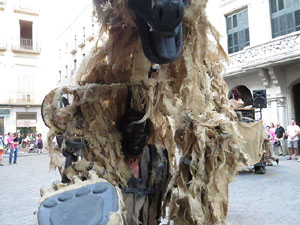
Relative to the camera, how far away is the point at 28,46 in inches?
1201

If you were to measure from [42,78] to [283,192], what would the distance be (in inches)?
1102

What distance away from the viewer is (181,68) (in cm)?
194

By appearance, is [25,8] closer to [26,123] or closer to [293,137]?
[26,123]

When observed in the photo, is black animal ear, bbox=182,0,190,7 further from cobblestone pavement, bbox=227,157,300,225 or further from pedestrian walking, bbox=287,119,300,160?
pedestrian walking, bbox=287,119,300,160

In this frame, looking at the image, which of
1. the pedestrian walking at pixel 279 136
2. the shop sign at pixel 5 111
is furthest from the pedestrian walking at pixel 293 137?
the shop sign at pixel 5 111

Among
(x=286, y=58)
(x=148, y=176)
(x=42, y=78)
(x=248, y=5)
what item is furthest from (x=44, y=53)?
(x=148, y=176)

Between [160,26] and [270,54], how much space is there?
1342 centimetres

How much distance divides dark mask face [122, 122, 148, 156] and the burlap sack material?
0.26 ft

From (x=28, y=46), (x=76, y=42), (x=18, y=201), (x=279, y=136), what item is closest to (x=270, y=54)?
(x=279, y=136)

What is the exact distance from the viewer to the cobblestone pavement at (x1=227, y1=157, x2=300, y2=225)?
430 centimetres

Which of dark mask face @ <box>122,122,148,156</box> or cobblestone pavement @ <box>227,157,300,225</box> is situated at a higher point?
dark mask face @ <box>122,122,148,156</box>

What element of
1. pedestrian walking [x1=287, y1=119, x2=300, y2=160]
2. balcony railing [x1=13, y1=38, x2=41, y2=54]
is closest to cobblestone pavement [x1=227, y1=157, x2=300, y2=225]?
pedestrian walking [x1=287, y1=119, x2=300, y2=160]

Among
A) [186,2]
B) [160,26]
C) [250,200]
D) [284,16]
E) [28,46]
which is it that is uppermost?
[28,46]

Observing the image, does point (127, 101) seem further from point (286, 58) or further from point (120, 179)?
point (286, 58)
